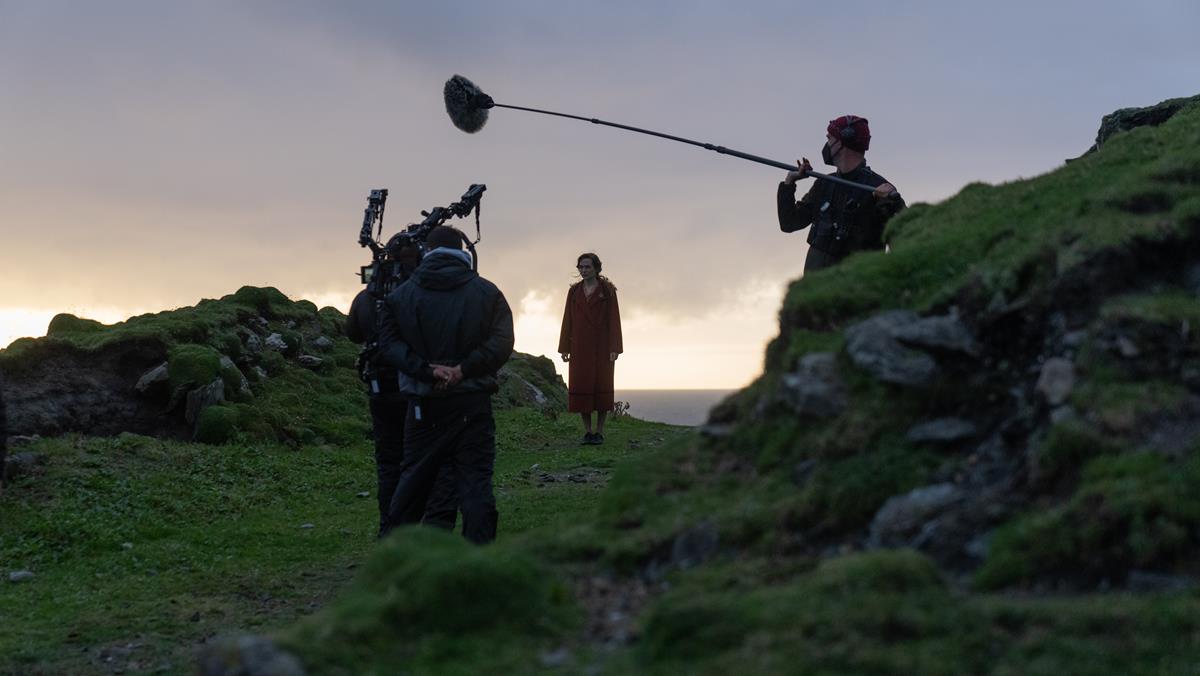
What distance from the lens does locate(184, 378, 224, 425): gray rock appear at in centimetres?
1980

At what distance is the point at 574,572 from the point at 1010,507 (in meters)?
2.06

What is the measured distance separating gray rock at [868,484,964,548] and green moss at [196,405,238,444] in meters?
15.6

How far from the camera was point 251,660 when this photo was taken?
188 inches

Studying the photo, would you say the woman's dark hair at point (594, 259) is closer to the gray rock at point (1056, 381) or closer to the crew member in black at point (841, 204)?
the crew member in black at point (841, 204)

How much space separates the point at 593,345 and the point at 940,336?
15.1 meters

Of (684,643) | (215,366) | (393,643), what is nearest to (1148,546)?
(684,643)

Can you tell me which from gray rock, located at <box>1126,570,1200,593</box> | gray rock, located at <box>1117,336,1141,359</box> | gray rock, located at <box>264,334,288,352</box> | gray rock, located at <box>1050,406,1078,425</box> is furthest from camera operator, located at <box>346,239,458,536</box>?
gray rock, located at <box>264,334,288,352</box>

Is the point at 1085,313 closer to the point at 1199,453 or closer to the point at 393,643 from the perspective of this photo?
the point at 1199,453

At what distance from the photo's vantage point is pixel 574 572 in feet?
19.1

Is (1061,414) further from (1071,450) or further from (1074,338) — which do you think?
(1074,338)

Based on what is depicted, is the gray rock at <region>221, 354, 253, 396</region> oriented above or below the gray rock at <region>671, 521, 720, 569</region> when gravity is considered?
above

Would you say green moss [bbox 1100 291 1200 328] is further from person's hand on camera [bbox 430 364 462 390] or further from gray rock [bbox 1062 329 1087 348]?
person's hand on camera [bbox 430 364 462 390]

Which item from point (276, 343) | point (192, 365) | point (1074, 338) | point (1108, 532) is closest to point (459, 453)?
point (1074, 338)

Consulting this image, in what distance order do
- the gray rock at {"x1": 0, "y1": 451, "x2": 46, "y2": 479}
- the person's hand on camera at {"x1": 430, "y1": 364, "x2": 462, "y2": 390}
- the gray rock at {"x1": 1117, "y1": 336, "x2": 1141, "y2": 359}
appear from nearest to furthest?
the gray rock at {"x1": 1117, "y1": 336, "x2": 1141, "y2": 359}, the person's hand on camera at {"x1": 430, "y1": 364, "x2": 462, "y2": 390}, the gray rock at {"x1": 0, "y1": 451, "x2": 46, "y2": 479}
